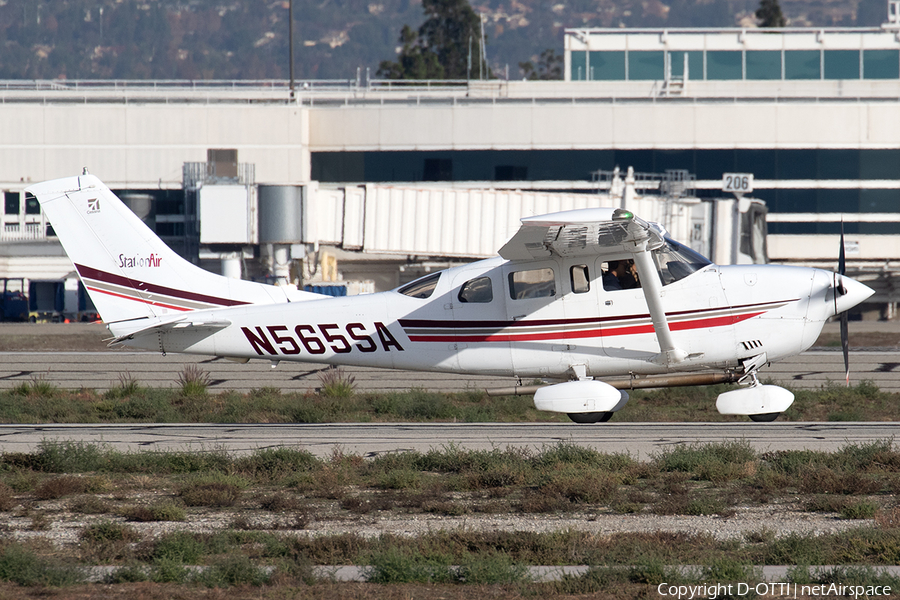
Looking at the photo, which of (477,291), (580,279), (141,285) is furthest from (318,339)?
(580,279)

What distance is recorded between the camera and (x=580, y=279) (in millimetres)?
14117

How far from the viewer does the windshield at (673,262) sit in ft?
46.1

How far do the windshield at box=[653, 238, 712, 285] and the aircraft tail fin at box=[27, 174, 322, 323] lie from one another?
18.8 feet

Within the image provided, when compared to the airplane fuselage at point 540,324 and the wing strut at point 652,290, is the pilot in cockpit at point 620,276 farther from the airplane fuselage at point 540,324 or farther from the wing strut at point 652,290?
the wing strut at point 652,290

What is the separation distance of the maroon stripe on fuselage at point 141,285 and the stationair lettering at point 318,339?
0.85 m

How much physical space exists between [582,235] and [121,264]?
7252 mm

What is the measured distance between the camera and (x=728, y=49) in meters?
56.3

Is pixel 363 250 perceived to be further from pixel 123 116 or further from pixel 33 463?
pixel 33 463

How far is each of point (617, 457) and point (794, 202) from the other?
36097 millimetres

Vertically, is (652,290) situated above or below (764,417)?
above

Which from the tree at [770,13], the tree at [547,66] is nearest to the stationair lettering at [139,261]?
the tree at [770,13]

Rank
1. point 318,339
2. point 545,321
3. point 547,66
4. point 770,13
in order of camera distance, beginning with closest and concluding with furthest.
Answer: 1. point 545,321
2. point 318,339
3. point 770,13
4. point 547,66

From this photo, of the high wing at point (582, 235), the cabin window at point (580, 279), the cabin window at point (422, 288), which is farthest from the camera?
the cabin window at point (422, 288)

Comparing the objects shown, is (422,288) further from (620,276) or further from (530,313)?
(620,276)
